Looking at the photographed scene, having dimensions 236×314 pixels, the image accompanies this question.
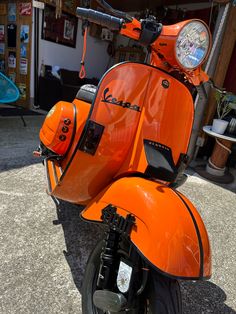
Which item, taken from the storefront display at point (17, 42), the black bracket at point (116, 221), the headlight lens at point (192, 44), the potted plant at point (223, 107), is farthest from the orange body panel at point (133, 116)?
the storefront display at point (17, 42)

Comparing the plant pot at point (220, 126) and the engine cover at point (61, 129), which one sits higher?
the engine cover at point (61, 129)

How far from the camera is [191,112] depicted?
1.39 metres

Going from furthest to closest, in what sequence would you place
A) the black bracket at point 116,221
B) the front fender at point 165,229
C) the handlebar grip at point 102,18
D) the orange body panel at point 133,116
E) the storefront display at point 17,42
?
the storefront display at point 17,42 → the orange body panel at point 133,116 → the handlebar grip at point 102,18 → the black bracket at point 116,221 → the front fender at point 165,229

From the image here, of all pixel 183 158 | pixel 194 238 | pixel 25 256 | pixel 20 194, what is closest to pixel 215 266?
pixel 183 158

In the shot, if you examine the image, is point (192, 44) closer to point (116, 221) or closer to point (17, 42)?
point (116, 221)

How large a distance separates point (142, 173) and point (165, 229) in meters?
0.34

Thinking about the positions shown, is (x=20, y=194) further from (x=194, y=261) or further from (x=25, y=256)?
(x=194, y=261)

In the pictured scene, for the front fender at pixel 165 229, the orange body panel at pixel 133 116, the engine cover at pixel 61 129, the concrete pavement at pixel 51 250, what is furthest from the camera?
the engine cover at pixel 61 129

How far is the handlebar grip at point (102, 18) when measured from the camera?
3.76ft

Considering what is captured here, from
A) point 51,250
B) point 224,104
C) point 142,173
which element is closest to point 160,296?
point 142,173

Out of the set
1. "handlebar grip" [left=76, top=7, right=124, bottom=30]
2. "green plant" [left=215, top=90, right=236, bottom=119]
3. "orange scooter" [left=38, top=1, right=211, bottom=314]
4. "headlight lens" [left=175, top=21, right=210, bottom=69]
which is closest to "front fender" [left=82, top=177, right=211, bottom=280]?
"orange scooter" [left=38, top=1, right=211, bottom=314]

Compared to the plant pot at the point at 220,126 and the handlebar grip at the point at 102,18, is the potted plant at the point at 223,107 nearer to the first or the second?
the plant pot at the point at 220,126

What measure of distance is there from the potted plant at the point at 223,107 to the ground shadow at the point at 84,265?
217cm

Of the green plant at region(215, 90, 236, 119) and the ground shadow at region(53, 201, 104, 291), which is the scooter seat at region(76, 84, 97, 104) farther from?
the green plant at region(215, 90, 236, 119)
